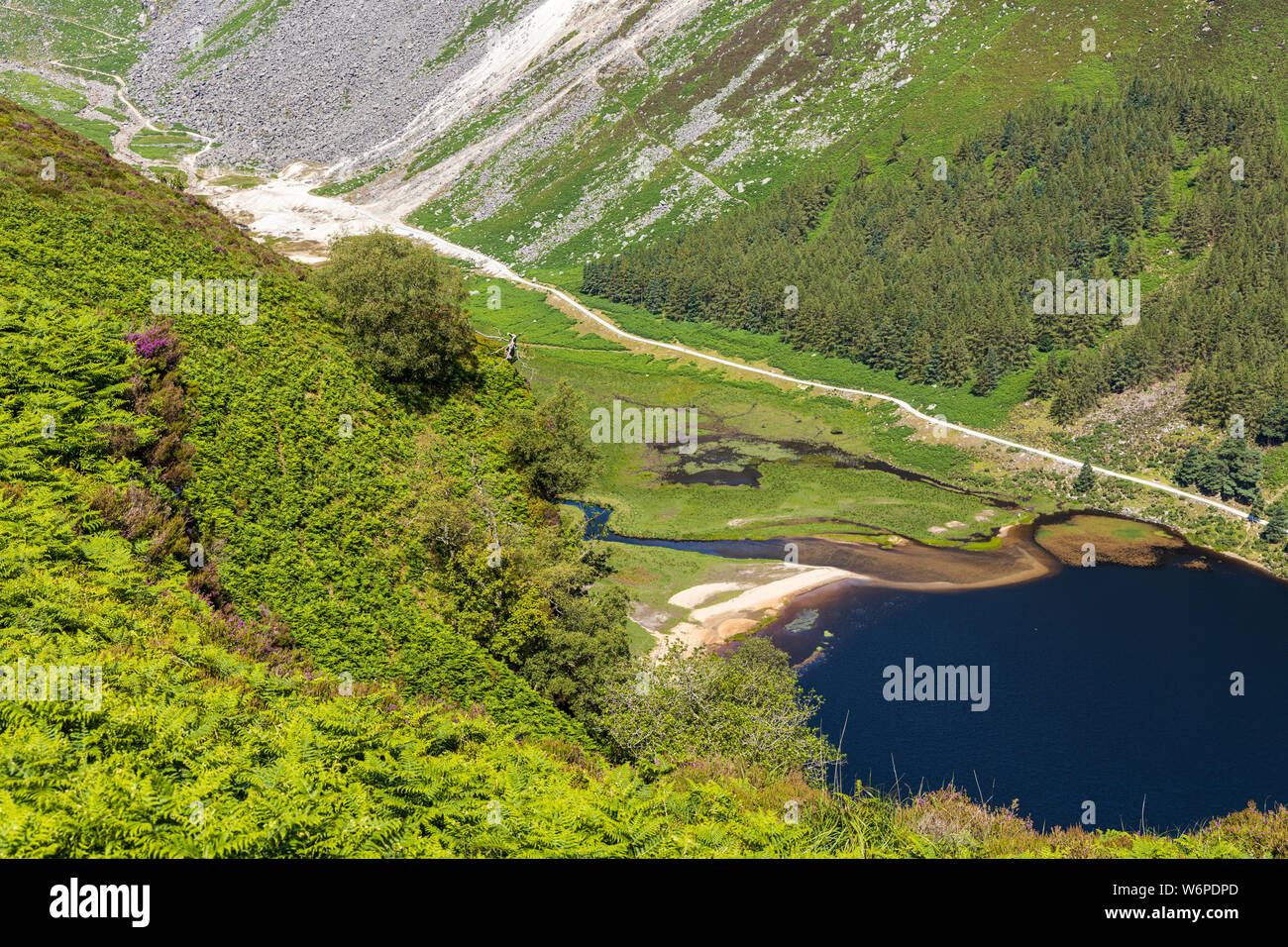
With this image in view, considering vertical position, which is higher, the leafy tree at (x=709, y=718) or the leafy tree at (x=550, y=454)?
the leafy tree at (x=550, y=454)

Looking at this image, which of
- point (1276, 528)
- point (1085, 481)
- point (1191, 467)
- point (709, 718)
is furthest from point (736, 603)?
point (1191, 467)

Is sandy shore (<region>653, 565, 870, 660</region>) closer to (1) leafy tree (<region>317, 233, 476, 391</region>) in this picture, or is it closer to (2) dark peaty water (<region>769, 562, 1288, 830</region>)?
(2) dark peaty water (<region>769, 562, 1288, 830</region>)

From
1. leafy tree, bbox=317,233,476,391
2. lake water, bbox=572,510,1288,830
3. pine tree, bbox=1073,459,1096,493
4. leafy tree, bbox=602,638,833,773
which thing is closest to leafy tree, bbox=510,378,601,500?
Result: leafy tree, bbox=317,233,476,391

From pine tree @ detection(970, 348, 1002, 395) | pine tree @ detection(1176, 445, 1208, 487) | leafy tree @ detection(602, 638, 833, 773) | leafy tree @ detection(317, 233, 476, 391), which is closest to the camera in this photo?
leafy tree @ detection(602, 638, 833, 773)

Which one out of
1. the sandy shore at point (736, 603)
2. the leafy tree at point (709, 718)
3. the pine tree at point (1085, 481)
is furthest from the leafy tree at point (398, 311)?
the pine tree at point (1085, 481)

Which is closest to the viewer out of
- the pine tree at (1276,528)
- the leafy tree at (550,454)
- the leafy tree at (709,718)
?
the leafy tree at (709,718)

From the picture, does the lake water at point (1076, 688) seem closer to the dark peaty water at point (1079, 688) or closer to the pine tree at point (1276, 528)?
the dark peaty water at point (1079, 688)
